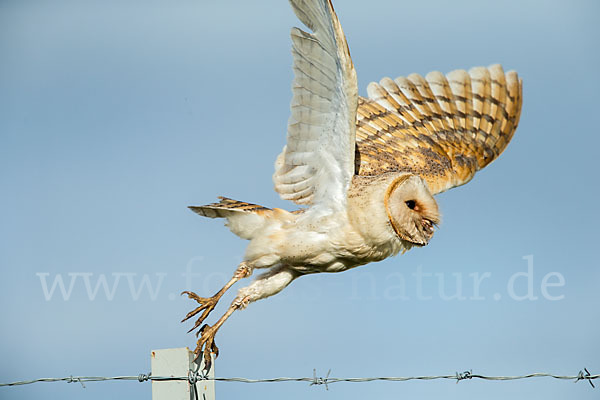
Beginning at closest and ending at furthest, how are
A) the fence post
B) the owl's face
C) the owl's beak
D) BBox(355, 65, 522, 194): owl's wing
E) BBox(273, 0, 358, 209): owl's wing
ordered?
the fence post, BBox(273, 0, 358, 209): owl's wing, the owl's face, the owl's beak, BBox(355, 65, 522, 194): owl's wing

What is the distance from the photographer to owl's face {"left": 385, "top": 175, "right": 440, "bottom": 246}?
4.68 meters

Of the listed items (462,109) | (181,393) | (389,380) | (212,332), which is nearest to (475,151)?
(462,109)

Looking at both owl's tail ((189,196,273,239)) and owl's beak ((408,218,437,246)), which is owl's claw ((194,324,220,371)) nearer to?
owl's tail ((189,196,273,239))

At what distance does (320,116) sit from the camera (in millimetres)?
4598

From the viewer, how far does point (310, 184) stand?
491 centimetres

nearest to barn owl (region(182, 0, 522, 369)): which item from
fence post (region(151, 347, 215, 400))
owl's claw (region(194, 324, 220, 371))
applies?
owl's claw (region(194, 324, 220, 371))

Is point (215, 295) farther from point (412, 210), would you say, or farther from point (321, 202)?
point (412, 210)

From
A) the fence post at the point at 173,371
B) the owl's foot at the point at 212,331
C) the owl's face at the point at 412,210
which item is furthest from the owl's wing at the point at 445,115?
the fence post at the point at 173,371

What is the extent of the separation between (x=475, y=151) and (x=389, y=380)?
10.6 ft

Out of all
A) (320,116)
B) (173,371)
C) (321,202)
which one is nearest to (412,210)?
(321,202)

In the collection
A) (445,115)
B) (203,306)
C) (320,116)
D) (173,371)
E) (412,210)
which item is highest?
(445,115)

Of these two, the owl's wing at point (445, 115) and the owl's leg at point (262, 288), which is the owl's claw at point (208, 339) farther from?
the owl's wing at point (445, 115)

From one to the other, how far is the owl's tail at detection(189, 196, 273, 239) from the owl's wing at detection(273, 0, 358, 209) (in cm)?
23

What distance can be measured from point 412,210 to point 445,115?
5.95 ft
